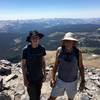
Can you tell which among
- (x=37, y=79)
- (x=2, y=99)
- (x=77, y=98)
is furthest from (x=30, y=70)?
(x=77, y=98)

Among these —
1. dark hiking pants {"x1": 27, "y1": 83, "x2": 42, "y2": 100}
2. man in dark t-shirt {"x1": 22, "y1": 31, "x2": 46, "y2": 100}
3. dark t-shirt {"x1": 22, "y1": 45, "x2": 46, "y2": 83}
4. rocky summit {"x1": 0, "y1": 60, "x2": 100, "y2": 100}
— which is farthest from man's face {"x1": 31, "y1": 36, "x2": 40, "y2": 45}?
rocky summit {"x1": 0, "y1": 60, "x2": 100, "y2": 100}

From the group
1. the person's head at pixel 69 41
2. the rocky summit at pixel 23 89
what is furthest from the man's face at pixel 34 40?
the rocky summit at pixel 23 89

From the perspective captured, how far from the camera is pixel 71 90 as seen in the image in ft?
22.9

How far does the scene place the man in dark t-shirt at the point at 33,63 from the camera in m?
6.89

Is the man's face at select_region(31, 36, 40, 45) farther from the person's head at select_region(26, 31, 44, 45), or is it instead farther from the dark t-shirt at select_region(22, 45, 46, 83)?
the dark t-shirt at select_region(22, 45, 46, 83)

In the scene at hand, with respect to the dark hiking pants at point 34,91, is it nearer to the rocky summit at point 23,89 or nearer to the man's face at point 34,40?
the man's face at point 34,40

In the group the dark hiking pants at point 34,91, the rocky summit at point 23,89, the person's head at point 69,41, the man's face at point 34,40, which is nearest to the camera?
the person's head at point 69,41

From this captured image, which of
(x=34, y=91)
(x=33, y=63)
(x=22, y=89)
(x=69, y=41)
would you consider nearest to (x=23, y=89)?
(x=22, y=89)

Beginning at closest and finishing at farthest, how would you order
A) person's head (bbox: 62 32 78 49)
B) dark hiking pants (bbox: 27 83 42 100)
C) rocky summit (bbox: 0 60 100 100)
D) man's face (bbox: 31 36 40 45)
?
person's head (bbox: 62 32 78 49)
man's face (bbox: 31 36 40 45)
dark hiking pants (bbox: 27 83 42 100)
rocky summit (bbox: 0 60 100 100)

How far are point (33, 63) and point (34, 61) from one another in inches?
2.5

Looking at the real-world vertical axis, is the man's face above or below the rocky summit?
above

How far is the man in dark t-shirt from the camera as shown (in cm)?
689

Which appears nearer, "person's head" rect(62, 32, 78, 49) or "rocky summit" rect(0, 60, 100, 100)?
"person's head" rect(62, 32, 78, 49)

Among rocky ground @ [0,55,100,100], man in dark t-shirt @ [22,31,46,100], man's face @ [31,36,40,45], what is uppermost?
man's face @ [31,36,40,45]
